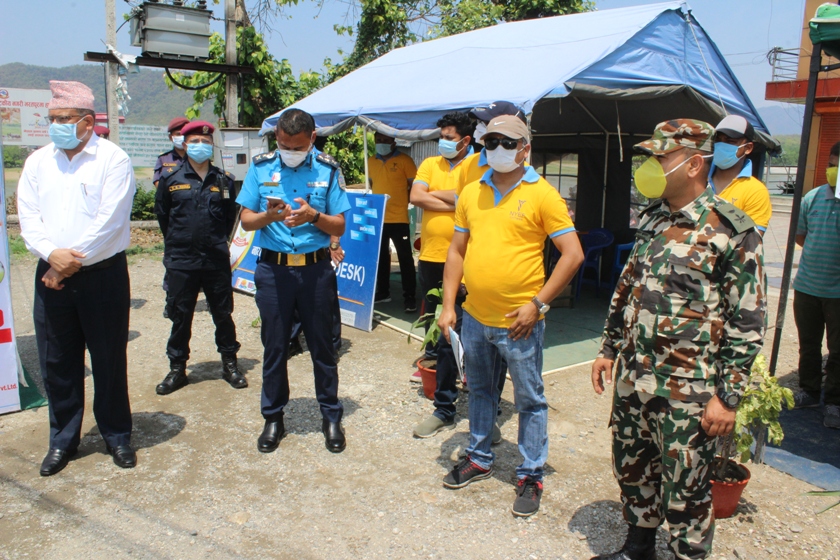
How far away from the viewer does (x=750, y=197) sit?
4.25 m

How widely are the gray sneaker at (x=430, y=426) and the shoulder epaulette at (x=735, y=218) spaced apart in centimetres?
245

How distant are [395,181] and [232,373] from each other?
3246mm

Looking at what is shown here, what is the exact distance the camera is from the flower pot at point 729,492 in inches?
126

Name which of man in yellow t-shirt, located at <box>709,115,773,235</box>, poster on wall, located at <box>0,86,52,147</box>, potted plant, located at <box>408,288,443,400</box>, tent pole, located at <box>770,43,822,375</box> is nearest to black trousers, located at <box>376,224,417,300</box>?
potted plant, located at <box>408,288,443,400</box>

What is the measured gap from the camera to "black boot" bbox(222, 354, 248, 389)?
5.12 metres

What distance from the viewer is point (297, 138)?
374 centimetres

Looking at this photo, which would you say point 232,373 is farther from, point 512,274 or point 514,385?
point 512,274

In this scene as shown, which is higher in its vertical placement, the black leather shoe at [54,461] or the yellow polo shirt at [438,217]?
the yellow polo shirt at [438,217]

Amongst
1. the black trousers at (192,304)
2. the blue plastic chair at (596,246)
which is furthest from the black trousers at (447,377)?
the blue plastic chair at (596,246)

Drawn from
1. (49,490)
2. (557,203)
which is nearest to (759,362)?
(557,203)

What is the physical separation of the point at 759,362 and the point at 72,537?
137 inches

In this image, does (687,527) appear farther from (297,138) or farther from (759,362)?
(297,138)

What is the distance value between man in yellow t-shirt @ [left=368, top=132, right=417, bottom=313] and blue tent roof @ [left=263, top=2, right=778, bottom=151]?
1.96ft

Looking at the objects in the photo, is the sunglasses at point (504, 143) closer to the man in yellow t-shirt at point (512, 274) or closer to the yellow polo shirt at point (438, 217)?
the man in yellow t-shirt at point (512, 274)
